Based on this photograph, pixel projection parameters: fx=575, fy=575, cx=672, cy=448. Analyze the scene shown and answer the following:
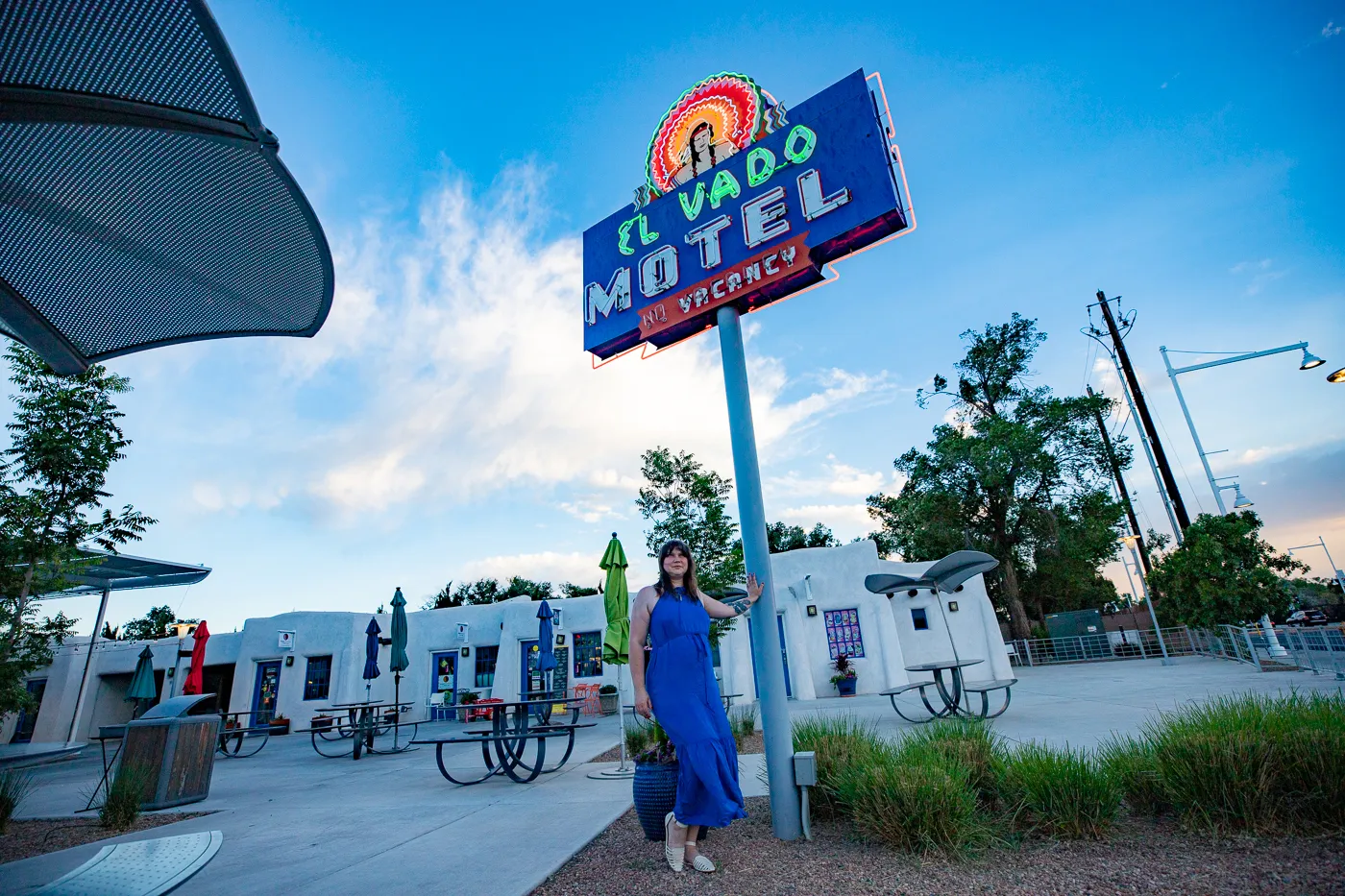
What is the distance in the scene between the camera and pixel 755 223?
500cm

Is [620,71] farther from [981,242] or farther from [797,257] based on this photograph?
[981,242]

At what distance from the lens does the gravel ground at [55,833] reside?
4.12 m

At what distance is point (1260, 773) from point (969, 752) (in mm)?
1265

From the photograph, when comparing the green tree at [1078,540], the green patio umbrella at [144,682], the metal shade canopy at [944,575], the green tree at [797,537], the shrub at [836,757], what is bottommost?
the shrub at [836,757]

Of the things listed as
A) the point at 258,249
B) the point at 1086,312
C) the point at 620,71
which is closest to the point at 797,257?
the point at 258,249

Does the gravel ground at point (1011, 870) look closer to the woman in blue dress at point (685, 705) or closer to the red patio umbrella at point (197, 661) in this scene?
the woman in blue dress at point (685, 705)

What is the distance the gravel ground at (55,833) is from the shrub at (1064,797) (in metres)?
6.32

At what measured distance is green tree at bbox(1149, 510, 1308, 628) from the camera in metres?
13.4

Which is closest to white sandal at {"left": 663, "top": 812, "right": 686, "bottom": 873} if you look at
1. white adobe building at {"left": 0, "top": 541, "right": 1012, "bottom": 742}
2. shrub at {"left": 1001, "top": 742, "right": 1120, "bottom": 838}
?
shrub at {"left": 1001, "top": 742, "right": 1120, "bottom": 838}

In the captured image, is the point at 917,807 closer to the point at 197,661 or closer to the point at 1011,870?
the point at 1011,870

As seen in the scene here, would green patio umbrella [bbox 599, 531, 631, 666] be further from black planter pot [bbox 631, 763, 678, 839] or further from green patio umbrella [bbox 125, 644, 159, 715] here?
green patio umbrella [bbox 125, 644, 159, 715]

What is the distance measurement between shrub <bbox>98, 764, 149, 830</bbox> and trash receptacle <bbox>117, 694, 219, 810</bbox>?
621 mm

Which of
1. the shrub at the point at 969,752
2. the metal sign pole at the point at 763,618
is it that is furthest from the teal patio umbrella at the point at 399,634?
the shrub at the point at 969,752

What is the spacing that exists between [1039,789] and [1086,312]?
27.0 metres
